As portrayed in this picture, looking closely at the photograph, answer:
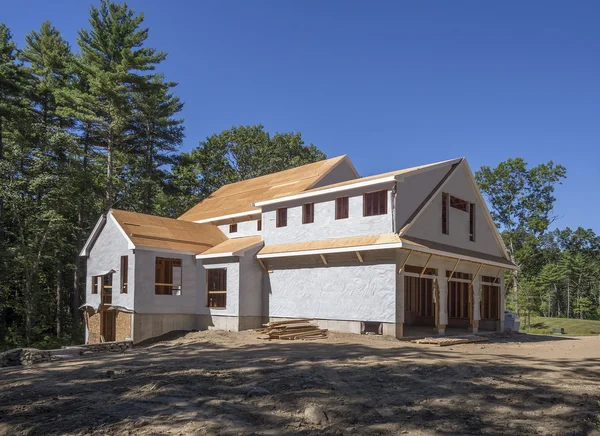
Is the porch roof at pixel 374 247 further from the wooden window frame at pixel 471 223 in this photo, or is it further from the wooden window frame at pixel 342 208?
the wooden window frame at pixel 342 208

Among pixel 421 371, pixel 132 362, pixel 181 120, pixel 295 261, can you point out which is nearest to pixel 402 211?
pixel 295 261

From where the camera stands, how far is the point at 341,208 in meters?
20.8

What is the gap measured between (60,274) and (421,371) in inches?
1207

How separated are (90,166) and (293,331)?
24611mm

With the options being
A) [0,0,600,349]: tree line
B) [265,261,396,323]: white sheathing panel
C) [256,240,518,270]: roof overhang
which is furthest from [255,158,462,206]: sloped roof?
[0,0,600,349]: tree line

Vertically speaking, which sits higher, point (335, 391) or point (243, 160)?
point (243, 160)

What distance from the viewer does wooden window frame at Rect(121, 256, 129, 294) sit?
74.2 ft

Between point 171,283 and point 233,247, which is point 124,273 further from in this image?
point 233,247

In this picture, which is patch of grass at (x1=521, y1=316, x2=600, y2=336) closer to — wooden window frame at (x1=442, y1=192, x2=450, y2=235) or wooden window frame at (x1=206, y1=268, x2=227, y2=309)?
wooden window frame at (x1=442, y1=192, x2=450, y2=235)

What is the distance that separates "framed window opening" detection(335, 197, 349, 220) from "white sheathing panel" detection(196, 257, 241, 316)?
5.04 m

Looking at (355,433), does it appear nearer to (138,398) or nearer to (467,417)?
(467,417)

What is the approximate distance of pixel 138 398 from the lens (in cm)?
923

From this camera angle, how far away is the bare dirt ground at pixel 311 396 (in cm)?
753

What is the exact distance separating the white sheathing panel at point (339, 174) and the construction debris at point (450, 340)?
32.5ft
